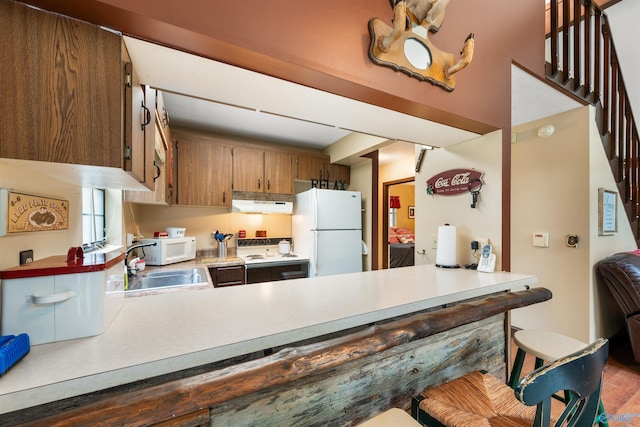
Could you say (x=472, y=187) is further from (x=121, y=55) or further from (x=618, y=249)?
(x=618, y=249)

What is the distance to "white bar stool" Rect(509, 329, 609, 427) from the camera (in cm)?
137

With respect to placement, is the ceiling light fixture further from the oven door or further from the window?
the window

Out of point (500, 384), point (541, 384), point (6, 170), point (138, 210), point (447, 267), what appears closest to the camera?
point (541, 384)

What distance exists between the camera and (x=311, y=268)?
11.2 feet

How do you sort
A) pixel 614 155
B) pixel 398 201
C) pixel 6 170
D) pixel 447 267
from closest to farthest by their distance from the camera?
pixel 6 170 → pixel 447 267 → pixel 614 155 → pixel 398 201

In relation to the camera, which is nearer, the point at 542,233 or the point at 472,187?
the point at 472,187

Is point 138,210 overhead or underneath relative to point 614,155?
underneath

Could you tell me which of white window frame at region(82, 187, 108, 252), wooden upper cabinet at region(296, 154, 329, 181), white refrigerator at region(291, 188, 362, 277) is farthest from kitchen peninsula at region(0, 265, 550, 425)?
wooden upper cabinet at region(296, 154, 329, 181)

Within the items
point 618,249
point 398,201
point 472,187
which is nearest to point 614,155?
point 618,249

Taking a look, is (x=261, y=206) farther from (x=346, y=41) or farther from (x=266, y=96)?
(x=346, y=41)

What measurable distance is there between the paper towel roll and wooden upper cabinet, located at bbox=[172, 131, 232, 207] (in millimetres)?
2498

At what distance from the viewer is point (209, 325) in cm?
87

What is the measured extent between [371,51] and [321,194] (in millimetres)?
2248

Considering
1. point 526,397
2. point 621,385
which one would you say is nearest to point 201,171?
point 526,397
